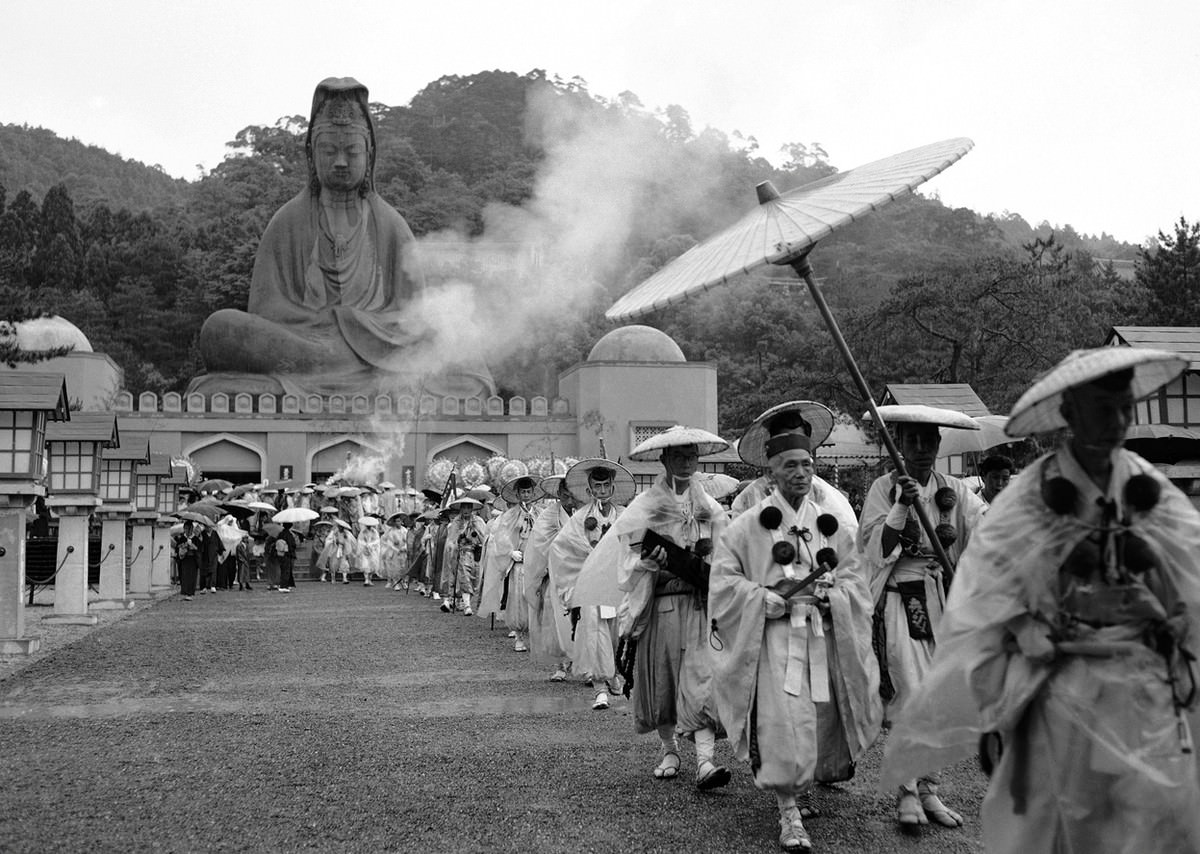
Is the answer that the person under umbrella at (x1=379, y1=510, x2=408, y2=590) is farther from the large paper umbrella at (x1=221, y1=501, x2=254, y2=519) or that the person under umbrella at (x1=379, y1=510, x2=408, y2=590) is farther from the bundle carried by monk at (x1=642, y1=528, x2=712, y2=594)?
the bundle carried by monk at (x1=642, y1=528, x2=712, y2=594)

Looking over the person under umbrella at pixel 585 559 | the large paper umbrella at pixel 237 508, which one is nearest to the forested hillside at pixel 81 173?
the large paper umbrella at pixel 237 508

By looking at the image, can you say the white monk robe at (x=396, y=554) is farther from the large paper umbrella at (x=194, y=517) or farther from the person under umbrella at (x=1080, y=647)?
the person under umbrella at (x=1080, y=647)

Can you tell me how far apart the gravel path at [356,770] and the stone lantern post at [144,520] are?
8731 mm

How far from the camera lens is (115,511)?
18141 mm

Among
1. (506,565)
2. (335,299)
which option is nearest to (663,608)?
(506,565)

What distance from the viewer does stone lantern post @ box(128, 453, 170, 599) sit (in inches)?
798

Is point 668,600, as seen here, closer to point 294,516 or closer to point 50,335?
point 294,516

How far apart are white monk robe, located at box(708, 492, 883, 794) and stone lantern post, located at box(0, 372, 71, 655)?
27.8 ft

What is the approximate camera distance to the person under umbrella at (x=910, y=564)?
216 inches

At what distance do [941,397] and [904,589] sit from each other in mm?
10192

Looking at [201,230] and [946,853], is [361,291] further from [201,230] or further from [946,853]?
[946,853]

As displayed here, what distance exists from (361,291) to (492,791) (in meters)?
34.5

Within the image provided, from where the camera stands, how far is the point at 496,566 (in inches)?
562

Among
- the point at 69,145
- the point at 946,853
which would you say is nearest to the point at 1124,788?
the point at 946,853
